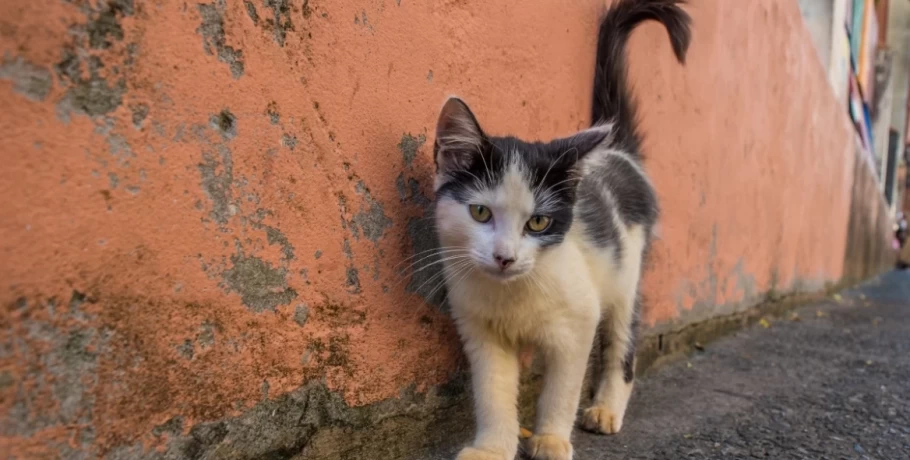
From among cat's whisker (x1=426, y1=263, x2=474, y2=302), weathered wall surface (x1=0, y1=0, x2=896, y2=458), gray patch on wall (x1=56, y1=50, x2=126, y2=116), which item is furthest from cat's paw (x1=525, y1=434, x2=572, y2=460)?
gray patch on wall (x1=56, y1=50, x2=126, y2=116)

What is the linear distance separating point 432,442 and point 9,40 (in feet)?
4.55

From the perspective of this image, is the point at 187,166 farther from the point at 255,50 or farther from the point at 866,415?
the point at 866,415

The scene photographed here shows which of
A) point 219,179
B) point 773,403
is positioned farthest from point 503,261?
point 773,403

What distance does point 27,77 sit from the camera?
0.97m

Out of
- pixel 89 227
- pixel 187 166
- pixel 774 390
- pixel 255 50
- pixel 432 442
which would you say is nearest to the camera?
pixel 89 227

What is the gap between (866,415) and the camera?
8.07ft

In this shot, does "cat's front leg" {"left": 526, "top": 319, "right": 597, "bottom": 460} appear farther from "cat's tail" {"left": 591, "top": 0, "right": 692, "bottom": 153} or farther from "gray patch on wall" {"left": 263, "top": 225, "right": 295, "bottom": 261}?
"cat's tail" {"left": 591, "top": 0, "right": 692, "bottom": 153}

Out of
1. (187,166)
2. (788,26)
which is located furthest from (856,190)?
(187,166)

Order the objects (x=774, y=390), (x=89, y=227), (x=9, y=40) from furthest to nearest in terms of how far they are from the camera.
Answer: (x=774, y=390)
(x=89, y=227)
(x=9, y=40)

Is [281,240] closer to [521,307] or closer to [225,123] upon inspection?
[225,123]

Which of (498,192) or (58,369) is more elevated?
(498,192)

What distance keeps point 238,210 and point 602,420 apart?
143 cm

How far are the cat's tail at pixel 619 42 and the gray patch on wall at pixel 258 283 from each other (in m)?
1.49

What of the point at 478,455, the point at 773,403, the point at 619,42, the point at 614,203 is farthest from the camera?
the point at 773,403
